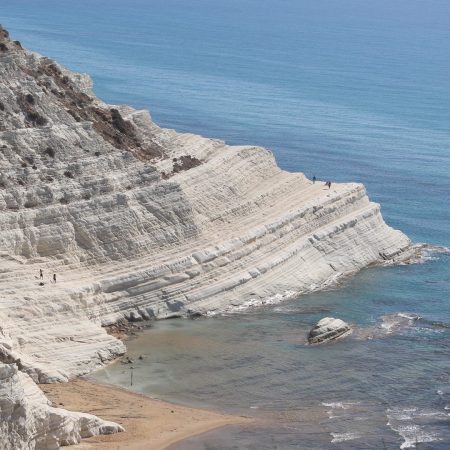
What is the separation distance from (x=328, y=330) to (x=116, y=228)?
481 inches

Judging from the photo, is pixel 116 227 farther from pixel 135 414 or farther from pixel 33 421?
pixel 33 421

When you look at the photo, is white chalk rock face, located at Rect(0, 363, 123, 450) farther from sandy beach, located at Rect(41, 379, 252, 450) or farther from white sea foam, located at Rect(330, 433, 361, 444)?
white sea foam, located at Rect(330, 433, 361, 444)

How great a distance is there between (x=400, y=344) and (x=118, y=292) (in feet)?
48.0

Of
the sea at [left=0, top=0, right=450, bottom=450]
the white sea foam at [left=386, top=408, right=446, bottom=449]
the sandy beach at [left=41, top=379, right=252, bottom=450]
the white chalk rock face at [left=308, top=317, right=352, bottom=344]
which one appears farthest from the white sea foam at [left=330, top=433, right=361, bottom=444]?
the white chalk rock face at [left=308, top=317, right=352, bottom=344]

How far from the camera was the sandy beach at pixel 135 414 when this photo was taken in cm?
5344

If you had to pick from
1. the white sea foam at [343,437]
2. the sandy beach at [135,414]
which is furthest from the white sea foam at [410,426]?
the sandy beach at [135,414]

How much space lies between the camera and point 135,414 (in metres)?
56.5

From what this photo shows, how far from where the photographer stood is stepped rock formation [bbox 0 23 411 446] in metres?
63.5

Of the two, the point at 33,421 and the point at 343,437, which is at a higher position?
the point at 33,421

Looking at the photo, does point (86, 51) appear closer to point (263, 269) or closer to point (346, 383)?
point (263, 269)

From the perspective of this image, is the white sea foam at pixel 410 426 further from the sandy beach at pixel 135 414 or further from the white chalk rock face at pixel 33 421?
the white chalk rock face at pixel 33 421

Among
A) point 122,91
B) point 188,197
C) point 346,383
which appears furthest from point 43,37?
point 346,383

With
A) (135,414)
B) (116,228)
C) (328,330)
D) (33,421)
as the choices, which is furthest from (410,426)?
(116,228)

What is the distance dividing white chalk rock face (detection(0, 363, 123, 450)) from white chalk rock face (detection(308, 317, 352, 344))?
16841 millimetres
